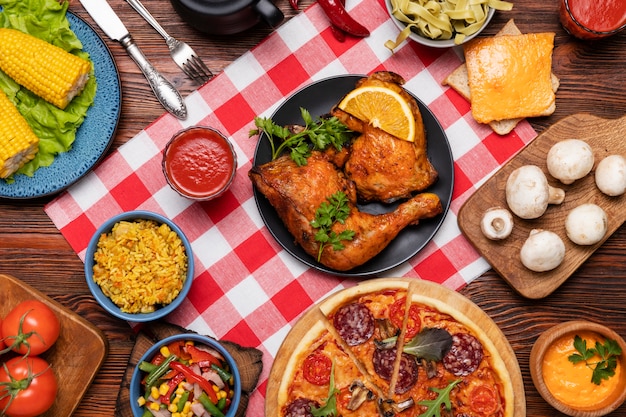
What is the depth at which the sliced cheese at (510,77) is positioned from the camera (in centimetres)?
484

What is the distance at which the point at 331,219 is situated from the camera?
175 inches

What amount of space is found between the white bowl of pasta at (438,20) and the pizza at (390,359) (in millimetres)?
1821

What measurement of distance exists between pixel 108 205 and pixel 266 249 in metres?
1.27

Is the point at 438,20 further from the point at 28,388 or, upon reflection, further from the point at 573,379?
the point at 28,388

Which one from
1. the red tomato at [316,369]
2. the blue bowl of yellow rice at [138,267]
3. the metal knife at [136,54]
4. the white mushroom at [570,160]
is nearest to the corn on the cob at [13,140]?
the blue bowl of yellow rice at [138,267]

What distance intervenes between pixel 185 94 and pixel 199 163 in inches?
25.4

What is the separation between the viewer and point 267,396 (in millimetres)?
4512

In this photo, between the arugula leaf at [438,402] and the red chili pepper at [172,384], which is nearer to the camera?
the arugula leaf at [438,402]

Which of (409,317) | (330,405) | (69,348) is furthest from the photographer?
(69,348)

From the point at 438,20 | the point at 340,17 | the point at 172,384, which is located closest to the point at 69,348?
the point at 172,384

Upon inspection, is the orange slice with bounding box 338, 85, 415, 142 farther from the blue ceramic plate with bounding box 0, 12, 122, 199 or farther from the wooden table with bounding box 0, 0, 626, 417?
the blue ceramic plate with bounding box 0, 12, 122, 199

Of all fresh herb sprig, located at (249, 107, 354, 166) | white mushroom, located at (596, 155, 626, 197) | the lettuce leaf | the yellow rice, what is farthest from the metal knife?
white mushroom, located at (596, 155, 626, 197)

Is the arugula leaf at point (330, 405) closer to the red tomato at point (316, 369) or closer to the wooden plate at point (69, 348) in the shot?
the red tomato at point (316, 369)

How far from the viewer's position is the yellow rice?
14.7ft
